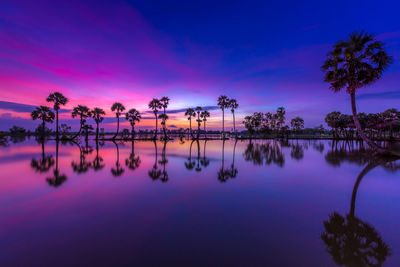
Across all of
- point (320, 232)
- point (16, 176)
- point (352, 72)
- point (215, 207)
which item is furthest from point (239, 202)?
point (352, 72)

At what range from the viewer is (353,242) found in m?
3.89

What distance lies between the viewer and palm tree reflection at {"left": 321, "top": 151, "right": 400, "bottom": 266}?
3391 millimetres

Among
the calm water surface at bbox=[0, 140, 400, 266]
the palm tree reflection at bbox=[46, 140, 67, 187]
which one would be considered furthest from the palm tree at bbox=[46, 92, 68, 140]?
the calm water surface at bbox=[0, 140, 400, 266]

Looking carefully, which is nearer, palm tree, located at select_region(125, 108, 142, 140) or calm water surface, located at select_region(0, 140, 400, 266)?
calm water surface, located at select_region(0, 140, 400, 266)

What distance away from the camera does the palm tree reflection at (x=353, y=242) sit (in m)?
3.39

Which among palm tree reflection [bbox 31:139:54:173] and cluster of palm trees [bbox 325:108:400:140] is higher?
cluster of palm trees [bbox 325:108:400:140]

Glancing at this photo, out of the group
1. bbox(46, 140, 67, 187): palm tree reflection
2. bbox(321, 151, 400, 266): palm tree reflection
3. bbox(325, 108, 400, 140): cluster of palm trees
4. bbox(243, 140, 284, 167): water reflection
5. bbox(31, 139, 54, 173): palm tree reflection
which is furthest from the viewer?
bbox(325, 108, 400, 140): cluster of palm trees

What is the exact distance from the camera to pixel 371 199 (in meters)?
6.74

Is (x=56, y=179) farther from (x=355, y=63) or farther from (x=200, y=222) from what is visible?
(x=355, y=63)

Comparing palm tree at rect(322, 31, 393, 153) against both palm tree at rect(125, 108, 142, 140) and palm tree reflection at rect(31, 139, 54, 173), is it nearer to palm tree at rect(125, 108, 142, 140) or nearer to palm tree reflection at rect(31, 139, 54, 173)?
palm tree reflection at rect(31, 139, 54, 173)

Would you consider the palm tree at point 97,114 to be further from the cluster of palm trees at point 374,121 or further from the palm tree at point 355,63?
the cluster of palm trees at point 374,121

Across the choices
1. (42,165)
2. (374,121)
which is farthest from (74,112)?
(374,121)

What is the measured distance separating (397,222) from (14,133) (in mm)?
138125

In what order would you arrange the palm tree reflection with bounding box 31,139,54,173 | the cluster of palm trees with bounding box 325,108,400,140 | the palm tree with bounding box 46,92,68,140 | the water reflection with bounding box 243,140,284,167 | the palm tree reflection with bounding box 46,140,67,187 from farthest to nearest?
the cluster of palm trees with bounding box 325,108,400,140
the palm tree with bounding box 46,92,68,140
the water reflection with bounding box 243,140,284,167
the palm tree reflection with bounding box 31,139,54,173
the palm tree reflection with bounding box 46,140,67,187
